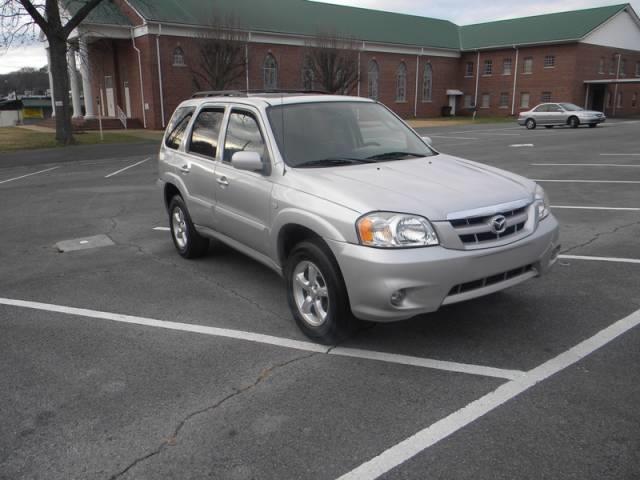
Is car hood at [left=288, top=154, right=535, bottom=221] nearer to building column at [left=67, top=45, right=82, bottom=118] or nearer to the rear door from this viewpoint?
the rear door

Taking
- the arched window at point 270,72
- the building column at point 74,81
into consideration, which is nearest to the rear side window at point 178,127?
the building column at point 74,81

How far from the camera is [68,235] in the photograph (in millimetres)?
8414

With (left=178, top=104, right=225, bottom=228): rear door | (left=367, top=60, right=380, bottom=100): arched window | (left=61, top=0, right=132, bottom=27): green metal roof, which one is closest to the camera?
(left=178, top=104, right=225, bottom=228): rear door

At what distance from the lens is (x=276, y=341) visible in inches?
179

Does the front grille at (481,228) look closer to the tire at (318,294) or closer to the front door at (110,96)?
the tire at (318,294)

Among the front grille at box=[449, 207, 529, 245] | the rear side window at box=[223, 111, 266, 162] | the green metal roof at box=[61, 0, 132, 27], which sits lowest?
the front grille at box=[449, 207, 529, 245]

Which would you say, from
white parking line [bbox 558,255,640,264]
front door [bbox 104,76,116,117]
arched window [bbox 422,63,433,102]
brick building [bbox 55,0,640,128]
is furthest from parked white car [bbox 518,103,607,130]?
white parking line [bbox 558,255,640,264]

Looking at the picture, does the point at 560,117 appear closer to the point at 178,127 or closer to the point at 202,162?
the point at 178,127

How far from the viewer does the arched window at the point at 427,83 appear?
54.3m

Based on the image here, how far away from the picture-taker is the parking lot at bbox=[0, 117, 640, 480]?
3.05m

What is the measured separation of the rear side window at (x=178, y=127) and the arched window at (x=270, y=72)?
120ft

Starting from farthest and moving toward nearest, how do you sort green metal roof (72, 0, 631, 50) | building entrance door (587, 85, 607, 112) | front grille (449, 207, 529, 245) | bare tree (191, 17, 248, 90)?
building entrance door (587, 85, 607, 112) < green metal roof (72, 0, 631, 50) < bare tree (191, 17, 248, 90) < front grille (449, 207, 529, 245)

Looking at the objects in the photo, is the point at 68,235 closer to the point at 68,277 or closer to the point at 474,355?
the point at 68,277

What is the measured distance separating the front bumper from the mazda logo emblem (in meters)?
0.13
